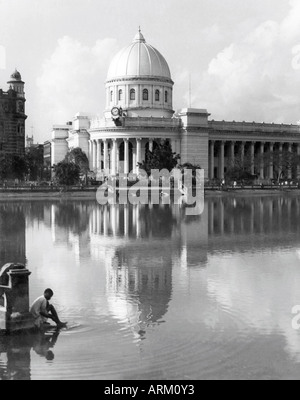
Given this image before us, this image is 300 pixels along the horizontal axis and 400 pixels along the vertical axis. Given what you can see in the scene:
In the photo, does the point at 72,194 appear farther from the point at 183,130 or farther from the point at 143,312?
the point at 143,312

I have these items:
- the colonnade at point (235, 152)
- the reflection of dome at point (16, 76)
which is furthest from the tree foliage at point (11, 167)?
the colonnade at point (235, 152)

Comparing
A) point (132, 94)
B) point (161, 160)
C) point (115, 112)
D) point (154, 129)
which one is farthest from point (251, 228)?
point (132, 94)

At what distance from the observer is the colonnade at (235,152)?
11249cm

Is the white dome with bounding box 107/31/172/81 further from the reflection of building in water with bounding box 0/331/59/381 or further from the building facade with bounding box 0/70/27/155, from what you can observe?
the reflection of building in water with bounding box 0/331/59/381

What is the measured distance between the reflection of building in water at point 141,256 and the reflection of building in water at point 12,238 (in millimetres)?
2887

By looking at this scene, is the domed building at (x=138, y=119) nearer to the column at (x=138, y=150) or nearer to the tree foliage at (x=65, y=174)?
the column at (x=138, y=150)

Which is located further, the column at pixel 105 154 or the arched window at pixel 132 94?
the arched window at pixel 132 94

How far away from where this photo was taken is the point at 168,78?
111250 mm

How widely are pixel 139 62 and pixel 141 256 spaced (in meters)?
88.4

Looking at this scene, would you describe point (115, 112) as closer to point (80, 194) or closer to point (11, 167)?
point (11, 167)

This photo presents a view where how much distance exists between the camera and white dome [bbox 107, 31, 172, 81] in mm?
109125

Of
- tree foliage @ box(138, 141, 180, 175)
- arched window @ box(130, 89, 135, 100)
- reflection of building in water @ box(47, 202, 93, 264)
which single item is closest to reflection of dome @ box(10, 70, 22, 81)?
arched window @ box(130, 89, 135, 100)

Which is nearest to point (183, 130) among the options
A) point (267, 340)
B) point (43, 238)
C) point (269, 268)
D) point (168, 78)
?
point (168, 78)

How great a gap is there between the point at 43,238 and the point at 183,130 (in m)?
77.6
